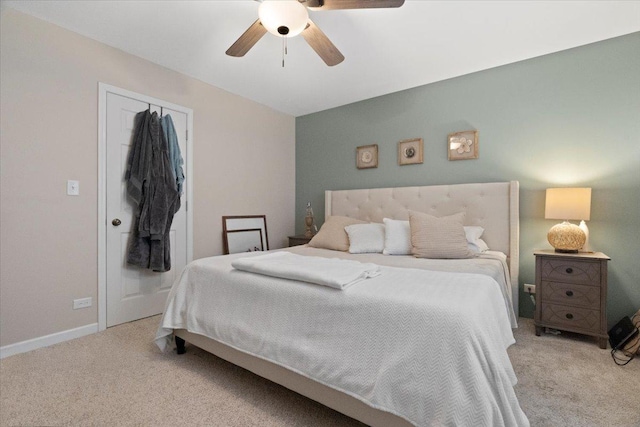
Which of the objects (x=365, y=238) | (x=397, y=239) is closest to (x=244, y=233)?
(x=365, y=238)

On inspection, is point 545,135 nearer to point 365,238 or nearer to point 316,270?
point 365,238

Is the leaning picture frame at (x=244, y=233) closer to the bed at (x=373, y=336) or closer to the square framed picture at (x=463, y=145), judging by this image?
the bed at (x=373, y=336)

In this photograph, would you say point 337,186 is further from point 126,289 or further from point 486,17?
point 126,289

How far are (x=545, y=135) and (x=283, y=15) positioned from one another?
259 centimetres

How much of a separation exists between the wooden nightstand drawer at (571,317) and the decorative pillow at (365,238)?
1425mm

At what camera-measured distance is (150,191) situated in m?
2.73

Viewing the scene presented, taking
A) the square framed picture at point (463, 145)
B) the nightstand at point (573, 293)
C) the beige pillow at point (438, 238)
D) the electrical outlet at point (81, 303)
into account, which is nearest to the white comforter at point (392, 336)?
the beige pillow at point (438, 238)

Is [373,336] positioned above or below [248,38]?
below

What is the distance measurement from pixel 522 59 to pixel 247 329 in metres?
3.38

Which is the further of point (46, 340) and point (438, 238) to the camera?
point (438, 238)

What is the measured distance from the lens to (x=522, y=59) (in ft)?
9.27

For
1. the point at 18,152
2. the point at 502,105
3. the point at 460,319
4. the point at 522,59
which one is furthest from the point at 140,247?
the point at 522,59

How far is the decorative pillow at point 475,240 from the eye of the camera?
2.64 m

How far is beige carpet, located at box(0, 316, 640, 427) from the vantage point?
1.47 meters
